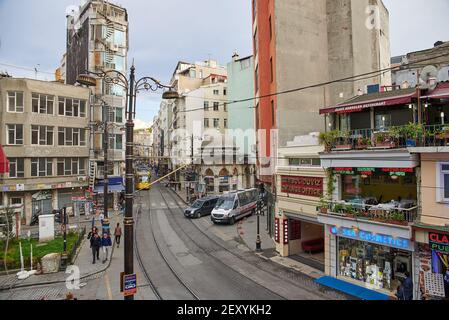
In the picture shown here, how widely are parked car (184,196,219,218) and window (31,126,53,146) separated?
16141 mm

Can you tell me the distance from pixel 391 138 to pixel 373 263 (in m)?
5.91

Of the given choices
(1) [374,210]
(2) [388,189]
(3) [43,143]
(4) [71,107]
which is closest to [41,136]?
(3) [43,143]

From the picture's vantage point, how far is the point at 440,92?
40.8 ft

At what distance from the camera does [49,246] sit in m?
20.6

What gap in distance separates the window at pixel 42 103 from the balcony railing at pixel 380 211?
29957mm

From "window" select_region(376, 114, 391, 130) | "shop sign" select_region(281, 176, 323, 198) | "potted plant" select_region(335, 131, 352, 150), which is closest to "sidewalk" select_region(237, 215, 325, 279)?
"shop sign" select_region(281, 176, 323, 198)

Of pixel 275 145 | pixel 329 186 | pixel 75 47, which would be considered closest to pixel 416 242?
pixel 329 186

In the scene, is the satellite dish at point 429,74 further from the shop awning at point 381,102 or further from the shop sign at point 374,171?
the shop sign at point 374,171

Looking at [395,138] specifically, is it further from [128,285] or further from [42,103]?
[42,103]

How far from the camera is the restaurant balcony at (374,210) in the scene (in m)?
12.8

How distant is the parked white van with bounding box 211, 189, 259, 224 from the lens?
96.6ft

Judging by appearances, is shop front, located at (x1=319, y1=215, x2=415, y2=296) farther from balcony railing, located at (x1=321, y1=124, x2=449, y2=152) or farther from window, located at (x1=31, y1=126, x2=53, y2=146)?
window, located at (x1=31, y1=126, x2=53, y2=146)

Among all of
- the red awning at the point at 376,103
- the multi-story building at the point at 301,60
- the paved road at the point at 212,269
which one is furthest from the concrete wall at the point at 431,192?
the multi-story building at the point at 301,60

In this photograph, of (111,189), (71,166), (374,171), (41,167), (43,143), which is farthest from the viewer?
(111,189)
